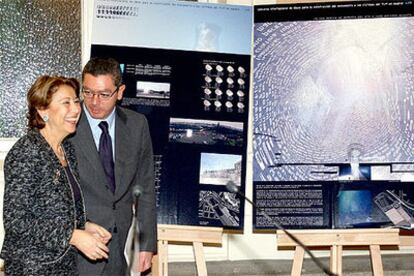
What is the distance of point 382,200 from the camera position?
14.8 feet

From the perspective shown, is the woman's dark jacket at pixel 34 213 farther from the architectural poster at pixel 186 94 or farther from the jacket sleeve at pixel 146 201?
the architectural poster at pixel 186 94

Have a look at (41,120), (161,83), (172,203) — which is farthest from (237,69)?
(41,120)

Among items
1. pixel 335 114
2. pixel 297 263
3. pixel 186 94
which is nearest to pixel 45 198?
pixel 186 94

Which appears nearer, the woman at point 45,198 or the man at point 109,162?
the woman at point 45,198

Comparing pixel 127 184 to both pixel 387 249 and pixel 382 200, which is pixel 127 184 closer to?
pixel 382 200

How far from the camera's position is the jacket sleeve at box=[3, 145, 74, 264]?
305 cm

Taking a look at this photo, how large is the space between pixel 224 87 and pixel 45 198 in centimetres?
164

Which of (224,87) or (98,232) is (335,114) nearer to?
(224,87)

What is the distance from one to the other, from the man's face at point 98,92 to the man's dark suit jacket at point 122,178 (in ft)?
0.29

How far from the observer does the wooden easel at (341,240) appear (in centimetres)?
437

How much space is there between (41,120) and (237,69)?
5.17 feet

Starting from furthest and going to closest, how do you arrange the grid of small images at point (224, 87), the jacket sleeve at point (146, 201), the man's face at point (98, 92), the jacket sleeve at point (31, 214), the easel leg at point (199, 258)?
1. the grid of small images at point (224, 87)
2. the easel leg at point (199, 258)
3. the jacket sleeve at point (146, 201)
4. the man's face at point (98, 92)
5. the jacket sleeve at point (31, 214)

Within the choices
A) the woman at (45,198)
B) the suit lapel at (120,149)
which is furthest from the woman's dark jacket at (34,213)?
the suit lapel at (120,149)

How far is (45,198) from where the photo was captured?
10.2 feet
